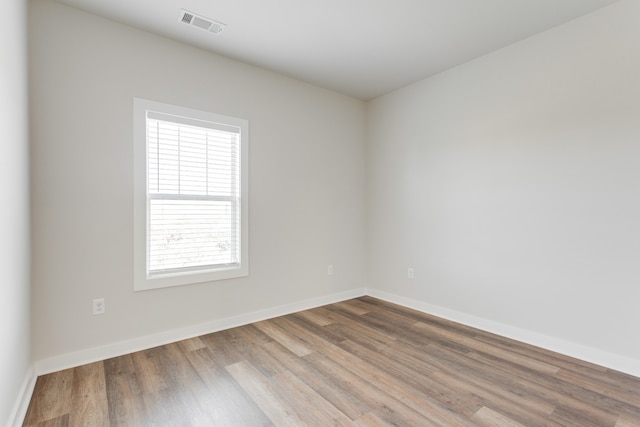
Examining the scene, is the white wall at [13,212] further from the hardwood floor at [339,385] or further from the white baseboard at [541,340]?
the white baseboard at [541,340]

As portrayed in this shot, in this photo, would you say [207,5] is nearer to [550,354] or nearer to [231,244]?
[231,244]

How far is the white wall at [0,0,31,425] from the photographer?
60.0 inches

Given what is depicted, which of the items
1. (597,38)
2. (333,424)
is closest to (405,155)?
(597,38)

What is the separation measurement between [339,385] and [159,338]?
5.44 ft

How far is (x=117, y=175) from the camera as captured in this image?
100 inches

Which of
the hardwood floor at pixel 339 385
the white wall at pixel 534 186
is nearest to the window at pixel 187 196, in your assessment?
the hardwood floor at pixel 339 385

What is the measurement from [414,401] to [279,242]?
2.10 m

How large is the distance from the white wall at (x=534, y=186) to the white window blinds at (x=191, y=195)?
208cm

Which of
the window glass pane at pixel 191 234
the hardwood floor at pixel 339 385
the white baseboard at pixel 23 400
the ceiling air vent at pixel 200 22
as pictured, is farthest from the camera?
the window glass pane at pixel 191 234

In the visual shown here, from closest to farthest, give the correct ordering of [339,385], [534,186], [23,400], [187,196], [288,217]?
1. [23,400]
2. [339,385]
3. [534,186]
4. [187,196]
5. [288,217]

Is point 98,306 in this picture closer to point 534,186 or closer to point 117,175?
point 117,175

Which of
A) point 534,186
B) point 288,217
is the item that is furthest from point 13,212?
point 534,186

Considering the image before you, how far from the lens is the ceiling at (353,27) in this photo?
2.35 m

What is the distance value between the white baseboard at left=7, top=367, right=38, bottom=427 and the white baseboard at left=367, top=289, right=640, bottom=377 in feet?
11.3
